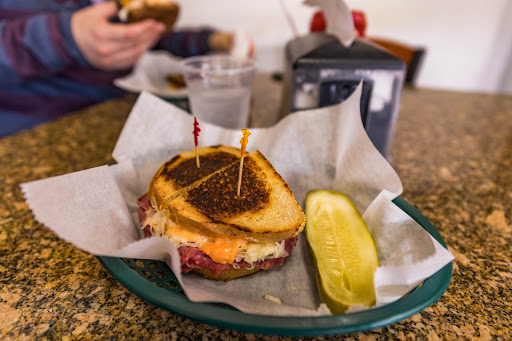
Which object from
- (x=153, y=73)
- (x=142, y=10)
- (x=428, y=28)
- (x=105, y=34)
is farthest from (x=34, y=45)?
(x=428, y=28)

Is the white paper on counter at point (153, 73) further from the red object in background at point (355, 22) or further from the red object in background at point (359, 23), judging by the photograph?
the red object in background at point (359, 23)

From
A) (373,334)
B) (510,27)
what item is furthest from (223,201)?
(510,27)

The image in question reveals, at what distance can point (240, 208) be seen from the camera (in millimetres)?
818

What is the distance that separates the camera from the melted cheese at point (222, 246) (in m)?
0.76

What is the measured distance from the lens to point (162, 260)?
0.75 m

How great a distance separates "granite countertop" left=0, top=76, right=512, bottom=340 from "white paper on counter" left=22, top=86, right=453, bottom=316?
106mm

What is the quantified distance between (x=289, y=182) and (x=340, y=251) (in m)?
0.35

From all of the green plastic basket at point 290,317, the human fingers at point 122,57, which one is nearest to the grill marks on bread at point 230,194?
the green plastic basket at point 290,317

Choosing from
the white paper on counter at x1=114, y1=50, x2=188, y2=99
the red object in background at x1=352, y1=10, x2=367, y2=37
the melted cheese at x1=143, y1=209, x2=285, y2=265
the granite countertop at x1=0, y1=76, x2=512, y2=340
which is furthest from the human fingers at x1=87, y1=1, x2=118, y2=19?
the melted cheese at x1=143, y1=209, x2=285, y2=265

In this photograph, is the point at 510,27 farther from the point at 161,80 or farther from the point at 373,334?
the point at 373,334

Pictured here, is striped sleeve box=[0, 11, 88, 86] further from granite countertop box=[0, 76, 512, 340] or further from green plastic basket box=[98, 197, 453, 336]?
green plastic basket box=[98, 197, 453, 336]

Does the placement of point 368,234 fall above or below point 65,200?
below

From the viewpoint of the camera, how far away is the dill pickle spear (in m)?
0.66

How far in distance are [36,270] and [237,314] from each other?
52cm
